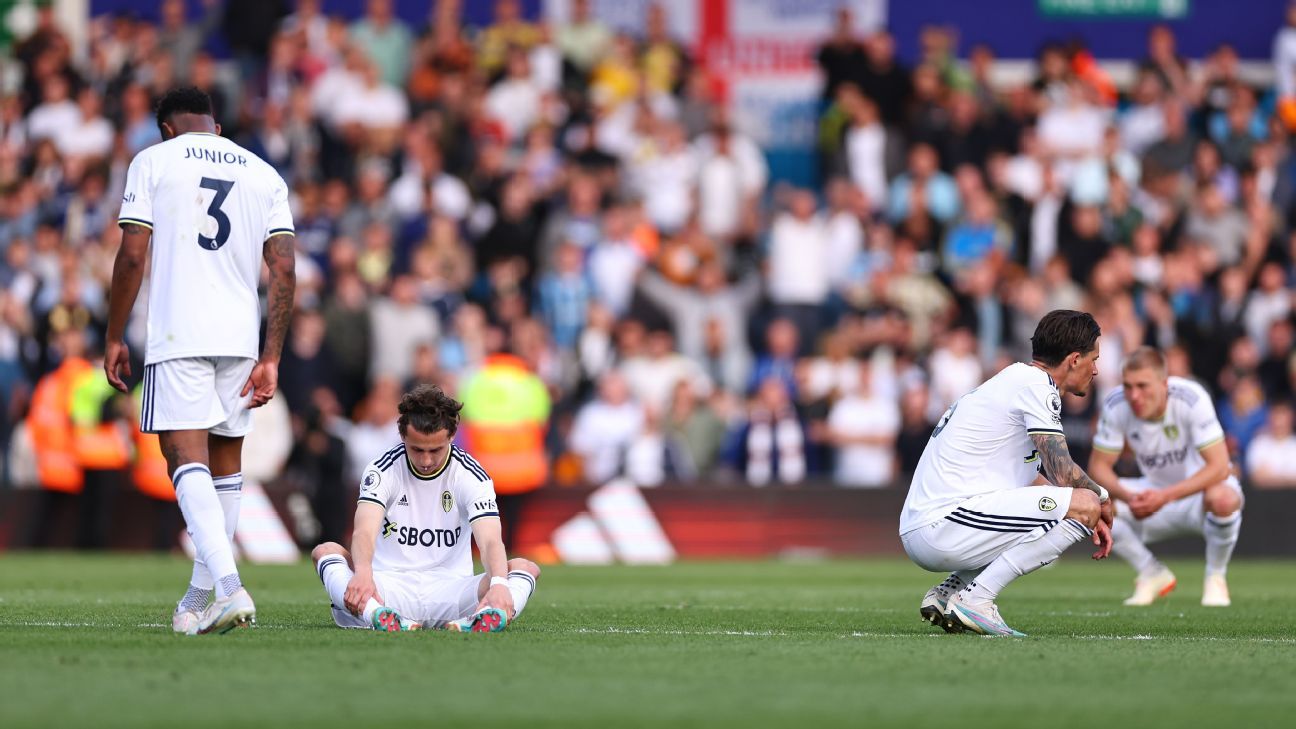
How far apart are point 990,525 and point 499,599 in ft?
7.71

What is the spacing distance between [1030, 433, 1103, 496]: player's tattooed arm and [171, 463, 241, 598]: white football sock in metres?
3.70

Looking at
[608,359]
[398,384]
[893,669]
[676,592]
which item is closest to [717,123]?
[608,359]

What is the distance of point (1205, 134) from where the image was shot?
76.8ft

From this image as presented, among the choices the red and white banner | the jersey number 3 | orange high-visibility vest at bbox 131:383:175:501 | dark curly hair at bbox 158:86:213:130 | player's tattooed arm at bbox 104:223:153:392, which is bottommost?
orange high-visibility vest at bbox 131:383:175:501

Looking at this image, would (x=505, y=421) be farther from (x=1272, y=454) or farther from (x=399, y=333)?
(x=1272, y=454)

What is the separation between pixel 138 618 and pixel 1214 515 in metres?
6.85

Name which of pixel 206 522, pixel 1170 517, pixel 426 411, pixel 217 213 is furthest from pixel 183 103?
pixel 1170 517

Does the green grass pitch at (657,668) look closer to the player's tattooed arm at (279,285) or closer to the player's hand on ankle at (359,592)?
the player's hand on ankle at (359,592)

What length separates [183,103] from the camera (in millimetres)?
9477

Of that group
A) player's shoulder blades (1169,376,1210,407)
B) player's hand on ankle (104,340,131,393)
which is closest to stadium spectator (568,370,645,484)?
player's shoulder blades (1169,376,1210,407)

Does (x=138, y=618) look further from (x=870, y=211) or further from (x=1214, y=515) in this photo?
(x=870, y=211)

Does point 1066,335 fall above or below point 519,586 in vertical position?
above

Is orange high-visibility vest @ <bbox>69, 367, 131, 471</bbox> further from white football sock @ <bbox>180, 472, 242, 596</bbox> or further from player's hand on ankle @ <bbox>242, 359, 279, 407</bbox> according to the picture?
player's hand on ankle @ <bbox>242, 359, 279, 407</bbox>

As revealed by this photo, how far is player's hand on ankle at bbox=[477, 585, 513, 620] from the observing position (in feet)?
30.5
